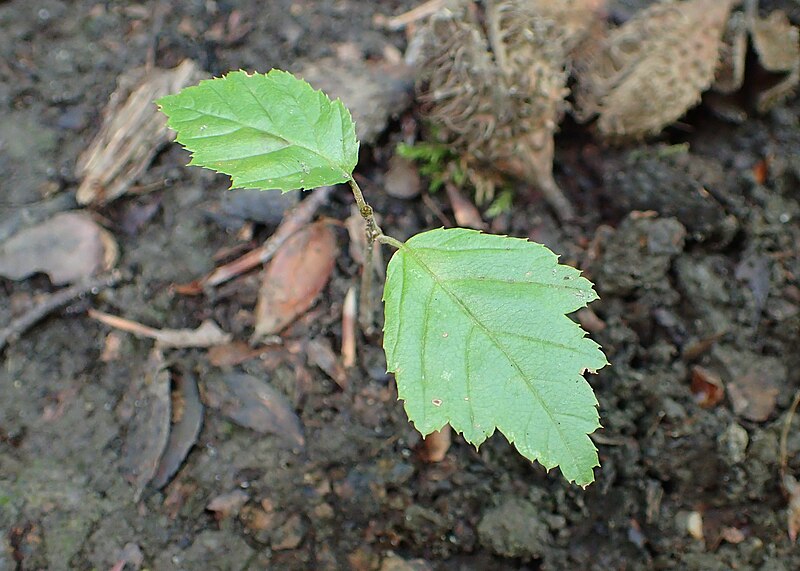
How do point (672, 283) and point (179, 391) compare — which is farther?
point (672, 283)

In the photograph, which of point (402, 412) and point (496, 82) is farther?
point (496, 82)

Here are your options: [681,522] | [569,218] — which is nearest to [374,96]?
[569,218]

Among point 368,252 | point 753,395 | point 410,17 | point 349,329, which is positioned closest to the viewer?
point 368,252

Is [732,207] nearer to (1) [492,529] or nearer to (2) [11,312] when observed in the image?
(1) [492,529]

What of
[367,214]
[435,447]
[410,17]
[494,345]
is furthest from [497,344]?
[410,17]

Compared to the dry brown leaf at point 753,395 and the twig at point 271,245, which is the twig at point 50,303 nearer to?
the twig at point 271,245

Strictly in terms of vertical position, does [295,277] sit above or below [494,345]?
below

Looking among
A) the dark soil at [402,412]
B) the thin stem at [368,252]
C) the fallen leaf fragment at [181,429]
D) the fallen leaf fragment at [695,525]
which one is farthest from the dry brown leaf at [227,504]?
the fallen leaf fragment at [695,525]

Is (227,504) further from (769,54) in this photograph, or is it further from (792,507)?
(769,54)
